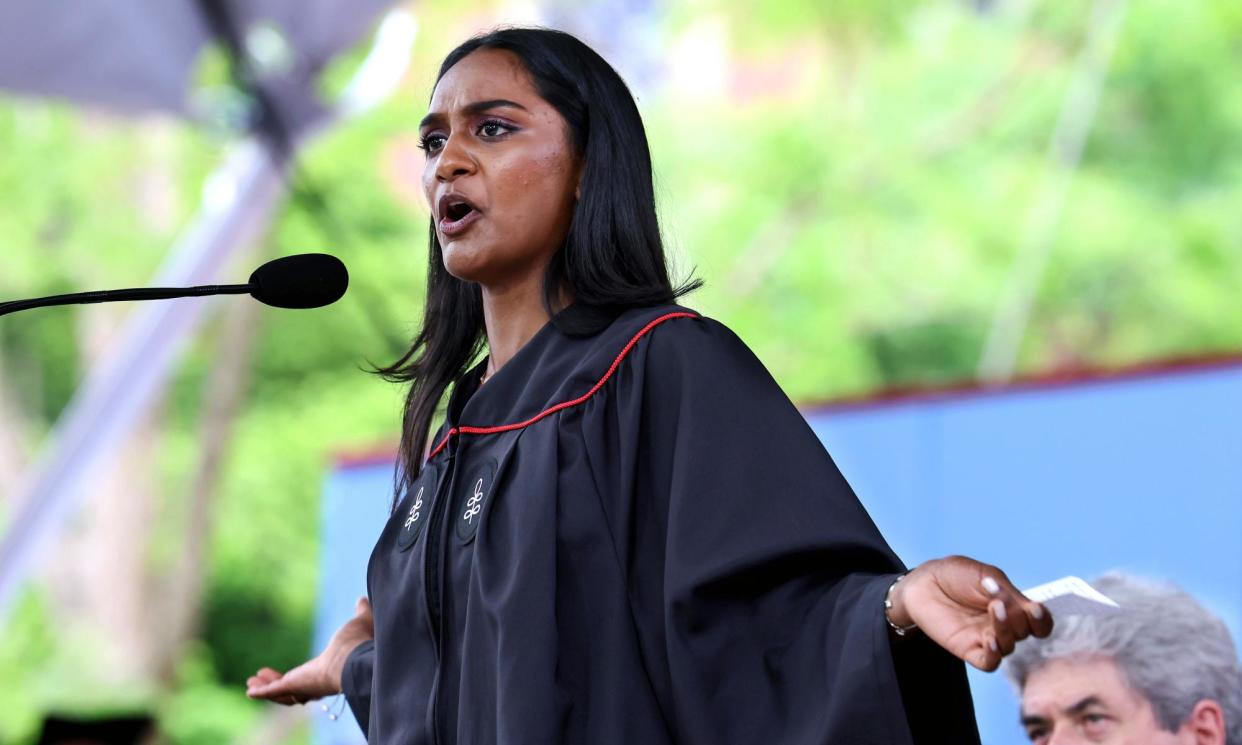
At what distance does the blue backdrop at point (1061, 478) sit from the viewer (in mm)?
2713

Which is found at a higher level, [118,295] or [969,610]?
[118,295]

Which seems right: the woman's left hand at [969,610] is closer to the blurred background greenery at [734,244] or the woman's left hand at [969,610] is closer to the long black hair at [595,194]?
the long black hair at [595,194]

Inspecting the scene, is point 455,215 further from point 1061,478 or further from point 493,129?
point 1061,478

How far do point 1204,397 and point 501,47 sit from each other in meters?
1.31

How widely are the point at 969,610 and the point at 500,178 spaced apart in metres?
0.84

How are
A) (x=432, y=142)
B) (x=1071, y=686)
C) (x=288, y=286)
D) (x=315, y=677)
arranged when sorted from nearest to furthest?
(x=288, y=286) → (x=432, y=142) → (x=315, y=677) → (x=1071, y=686)

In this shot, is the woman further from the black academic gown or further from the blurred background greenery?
the blurred background greenery

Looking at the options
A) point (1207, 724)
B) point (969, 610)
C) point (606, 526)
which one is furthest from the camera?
point (1207, 724)

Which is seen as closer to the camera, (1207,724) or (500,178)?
(500,178)

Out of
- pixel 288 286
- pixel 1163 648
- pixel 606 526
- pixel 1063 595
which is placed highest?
pixel 288 286

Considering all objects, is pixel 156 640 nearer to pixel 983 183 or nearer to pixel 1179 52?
pixel 983 183

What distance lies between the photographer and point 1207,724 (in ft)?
8.41

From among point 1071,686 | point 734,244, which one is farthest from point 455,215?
point 734,244

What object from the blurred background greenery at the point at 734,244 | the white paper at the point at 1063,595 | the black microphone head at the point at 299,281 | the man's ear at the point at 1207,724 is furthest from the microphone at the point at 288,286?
the blurred background greenery at the point at 734,244
